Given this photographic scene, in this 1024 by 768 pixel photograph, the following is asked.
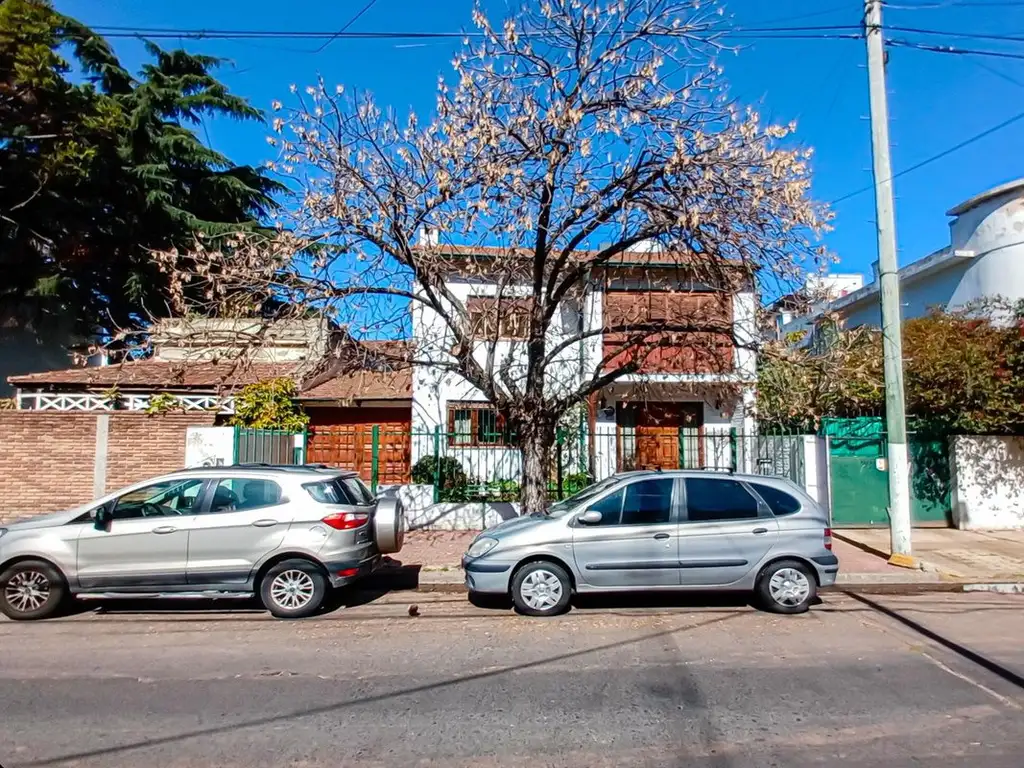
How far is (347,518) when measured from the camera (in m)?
7.27

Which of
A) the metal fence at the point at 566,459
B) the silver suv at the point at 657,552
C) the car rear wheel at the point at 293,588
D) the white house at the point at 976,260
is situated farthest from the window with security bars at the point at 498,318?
the white house at the point at 976,260

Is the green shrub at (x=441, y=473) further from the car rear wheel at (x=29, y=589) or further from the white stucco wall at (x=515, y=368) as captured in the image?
the car rear wheel at (x=29, y=589)

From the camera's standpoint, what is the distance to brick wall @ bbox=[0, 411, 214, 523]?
12.0 metres

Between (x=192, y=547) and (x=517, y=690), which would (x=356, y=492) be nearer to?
(x=192, y=547)

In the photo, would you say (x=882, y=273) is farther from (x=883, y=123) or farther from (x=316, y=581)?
(x=316, y=581)

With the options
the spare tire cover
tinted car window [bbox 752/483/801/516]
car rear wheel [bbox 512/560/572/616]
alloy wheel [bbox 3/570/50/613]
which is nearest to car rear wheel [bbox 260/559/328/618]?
the spare tire cover

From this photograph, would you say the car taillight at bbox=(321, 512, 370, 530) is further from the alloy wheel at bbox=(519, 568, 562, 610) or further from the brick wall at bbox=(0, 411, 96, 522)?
the brick wall at bbox=(0, 411, 96, 522)

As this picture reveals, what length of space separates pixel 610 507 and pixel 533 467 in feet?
9.07

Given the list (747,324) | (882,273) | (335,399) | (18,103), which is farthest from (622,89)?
(18,103)

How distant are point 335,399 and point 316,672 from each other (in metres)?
11.7

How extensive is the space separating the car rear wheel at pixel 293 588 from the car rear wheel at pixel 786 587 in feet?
15.4

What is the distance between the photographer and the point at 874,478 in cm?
1259

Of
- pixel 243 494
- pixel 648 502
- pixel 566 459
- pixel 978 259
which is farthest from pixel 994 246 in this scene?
pixel 243 494

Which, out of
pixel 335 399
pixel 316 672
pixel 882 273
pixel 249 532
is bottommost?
pixel 316 672
